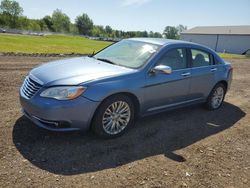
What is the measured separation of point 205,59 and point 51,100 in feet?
13.0

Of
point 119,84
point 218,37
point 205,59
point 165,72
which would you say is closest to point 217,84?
point 205,59

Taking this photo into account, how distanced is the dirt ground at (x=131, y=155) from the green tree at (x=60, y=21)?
11261 cm

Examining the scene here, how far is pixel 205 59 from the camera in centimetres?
638

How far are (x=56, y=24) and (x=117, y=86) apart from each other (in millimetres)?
116796

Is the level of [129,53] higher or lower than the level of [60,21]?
lower

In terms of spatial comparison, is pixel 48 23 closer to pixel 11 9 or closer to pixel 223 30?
pixel 11 9

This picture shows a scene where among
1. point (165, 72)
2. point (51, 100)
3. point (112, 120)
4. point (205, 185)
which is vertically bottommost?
point (205, 185)

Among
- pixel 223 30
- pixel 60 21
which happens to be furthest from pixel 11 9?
pixel 223 30

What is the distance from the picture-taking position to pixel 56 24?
114 m

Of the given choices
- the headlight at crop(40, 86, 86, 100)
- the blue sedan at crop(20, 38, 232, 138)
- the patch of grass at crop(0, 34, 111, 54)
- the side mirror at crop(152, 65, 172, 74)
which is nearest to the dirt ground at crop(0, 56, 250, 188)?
the blue sedan at crop(20, 38, 232, 138)

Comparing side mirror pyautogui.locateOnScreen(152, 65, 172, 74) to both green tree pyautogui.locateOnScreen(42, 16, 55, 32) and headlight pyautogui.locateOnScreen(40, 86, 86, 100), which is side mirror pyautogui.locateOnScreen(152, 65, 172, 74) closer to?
headlight pyautogui.locateOnScreen(40, 86, 86, 100)

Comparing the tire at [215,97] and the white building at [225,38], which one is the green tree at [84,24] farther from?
the tire at [215,97]

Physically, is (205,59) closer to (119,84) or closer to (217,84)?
(217,84)

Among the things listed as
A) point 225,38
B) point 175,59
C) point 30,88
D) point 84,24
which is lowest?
point 30,88
